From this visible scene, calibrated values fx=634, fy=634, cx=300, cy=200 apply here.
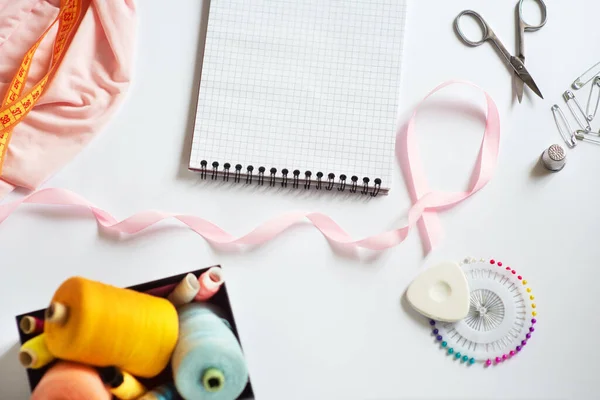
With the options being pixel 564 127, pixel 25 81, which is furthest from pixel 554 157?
pixel 25 81

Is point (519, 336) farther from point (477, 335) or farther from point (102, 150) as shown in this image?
point (102, 150)

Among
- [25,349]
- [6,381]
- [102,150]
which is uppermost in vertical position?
[102,150]

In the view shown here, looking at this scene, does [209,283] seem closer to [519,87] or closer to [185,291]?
[185,291]

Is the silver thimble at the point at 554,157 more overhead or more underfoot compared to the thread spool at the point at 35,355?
more overhead

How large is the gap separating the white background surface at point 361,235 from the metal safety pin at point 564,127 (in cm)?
1

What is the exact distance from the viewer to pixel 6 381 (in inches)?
30.3

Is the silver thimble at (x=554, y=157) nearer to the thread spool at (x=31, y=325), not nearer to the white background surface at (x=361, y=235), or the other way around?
the white background surface at (x=361, y=235)

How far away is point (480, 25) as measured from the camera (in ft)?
3.02

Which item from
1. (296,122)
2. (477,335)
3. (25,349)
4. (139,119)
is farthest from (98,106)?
(477,335)

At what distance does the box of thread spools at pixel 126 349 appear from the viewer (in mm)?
579

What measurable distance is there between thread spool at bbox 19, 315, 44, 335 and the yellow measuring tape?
268 mm

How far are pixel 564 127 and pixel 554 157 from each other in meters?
0.07

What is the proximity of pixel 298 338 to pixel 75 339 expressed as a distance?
32cm

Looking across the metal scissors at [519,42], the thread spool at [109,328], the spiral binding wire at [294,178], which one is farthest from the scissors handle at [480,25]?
the thread spool at [109,328]
